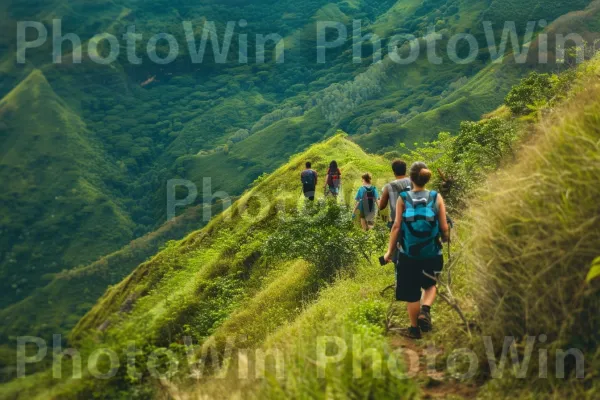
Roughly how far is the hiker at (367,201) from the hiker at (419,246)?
6351mm

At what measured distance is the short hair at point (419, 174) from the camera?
6.34m

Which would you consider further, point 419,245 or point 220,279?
point 220,279

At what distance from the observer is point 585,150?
4.46 m

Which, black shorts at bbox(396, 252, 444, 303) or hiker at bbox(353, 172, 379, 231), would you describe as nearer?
black shorts at bbox(396, 252, 444, 303)

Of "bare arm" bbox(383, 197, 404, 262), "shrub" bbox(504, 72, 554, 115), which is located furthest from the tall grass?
"shrub" bbox(504, 72, 554, 115)

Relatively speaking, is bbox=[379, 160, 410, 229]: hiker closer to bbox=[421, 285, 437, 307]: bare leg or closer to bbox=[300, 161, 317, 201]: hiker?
bbox=[421, 285, 437, 307]: bare leg

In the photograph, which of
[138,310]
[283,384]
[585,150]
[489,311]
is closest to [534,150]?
[585,150]

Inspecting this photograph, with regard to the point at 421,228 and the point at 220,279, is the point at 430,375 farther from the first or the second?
the point at 220,279

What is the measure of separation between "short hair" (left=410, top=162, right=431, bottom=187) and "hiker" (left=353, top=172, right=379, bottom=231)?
6327 millimetres

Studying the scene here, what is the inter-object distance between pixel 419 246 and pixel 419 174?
3.02 ft

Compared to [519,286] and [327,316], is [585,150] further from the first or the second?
[327,316]

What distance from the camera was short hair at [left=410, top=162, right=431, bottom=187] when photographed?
6.34 metres

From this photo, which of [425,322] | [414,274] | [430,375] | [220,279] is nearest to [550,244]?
[430,375]

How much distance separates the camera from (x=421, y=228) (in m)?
6.20
